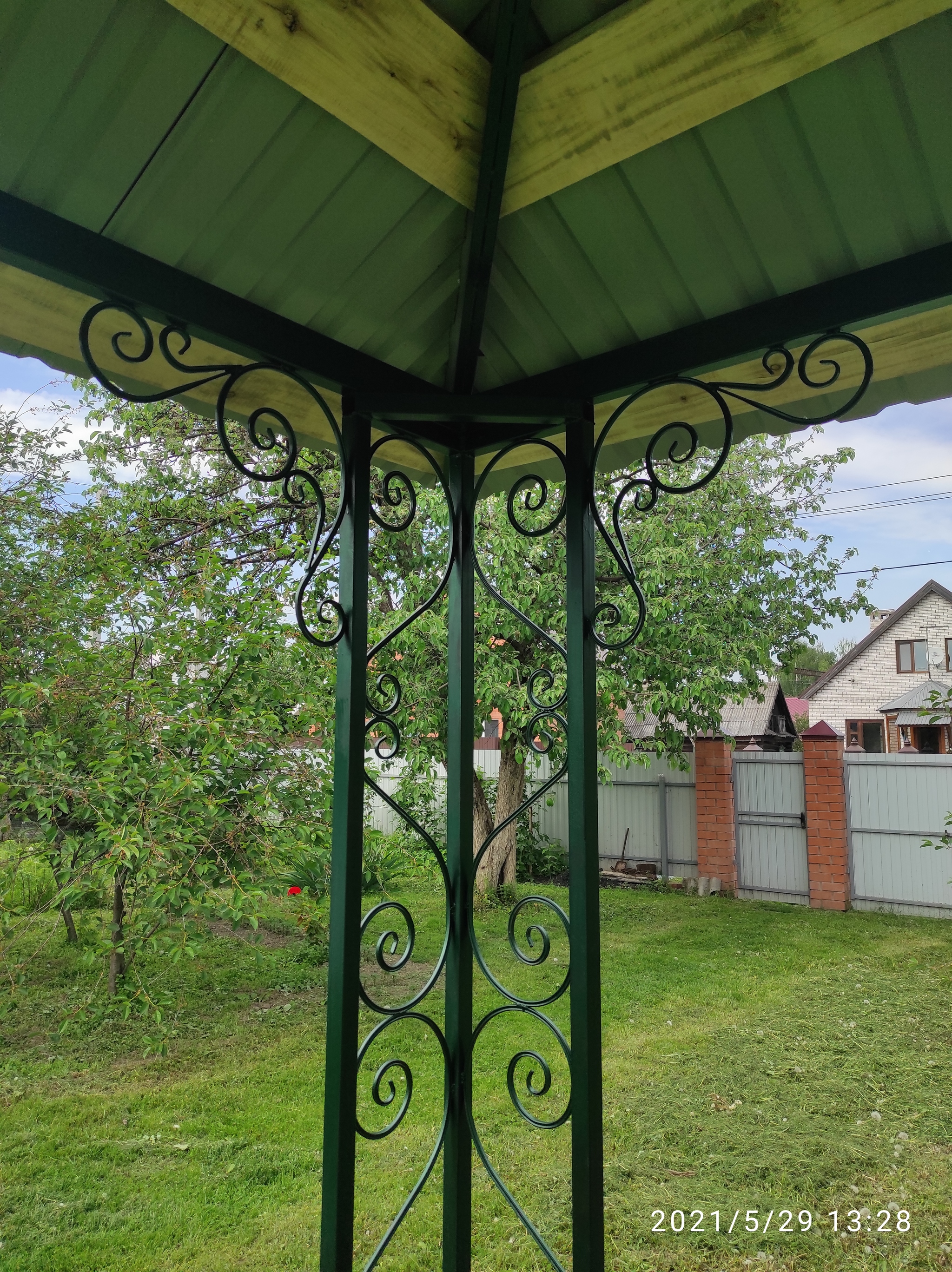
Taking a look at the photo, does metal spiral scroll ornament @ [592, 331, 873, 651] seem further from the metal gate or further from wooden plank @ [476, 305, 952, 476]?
the metal gate

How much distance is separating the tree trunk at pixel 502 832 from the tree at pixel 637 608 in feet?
0.04

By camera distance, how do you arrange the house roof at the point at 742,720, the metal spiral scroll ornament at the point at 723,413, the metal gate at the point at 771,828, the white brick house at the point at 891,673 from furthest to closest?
the white brick house at the point at 891,673 → the house roof at the point at 742,720 → the metal gate at the point at 771,828 → the metal spiral scroll ornament at the point at 723,413

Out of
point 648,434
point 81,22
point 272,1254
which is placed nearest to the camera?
point 81,22

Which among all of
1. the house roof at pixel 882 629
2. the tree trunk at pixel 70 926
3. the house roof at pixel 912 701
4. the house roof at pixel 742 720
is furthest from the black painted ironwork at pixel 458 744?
the house roof at pixel 882 629

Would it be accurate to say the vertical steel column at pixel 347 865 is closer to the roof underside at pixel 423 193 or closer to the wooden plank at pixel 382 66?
the roof underside at pixel 423 193

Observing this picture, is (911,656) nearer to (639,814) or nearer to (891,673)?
(891,673)

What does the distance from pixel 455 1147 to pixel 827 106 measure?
4.72 feet

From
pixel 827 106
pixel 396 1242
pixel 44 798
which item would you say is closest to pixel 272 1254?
pixel 396 1242

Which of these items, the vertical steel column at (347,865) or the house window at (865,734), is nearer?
the vertical steel column at (347,865)

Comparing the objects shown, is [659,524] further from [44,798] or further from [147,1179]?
[147,1179]

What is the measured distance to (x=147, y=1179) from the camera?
2273 mm

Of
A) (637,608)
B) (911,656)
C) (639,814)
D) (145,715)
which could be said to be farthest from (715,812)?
(911,656)

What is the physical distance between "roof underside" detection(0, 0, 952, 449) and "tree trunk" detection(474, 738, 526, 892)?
463cm

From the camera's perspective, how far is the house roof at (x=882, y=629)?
579 inches
